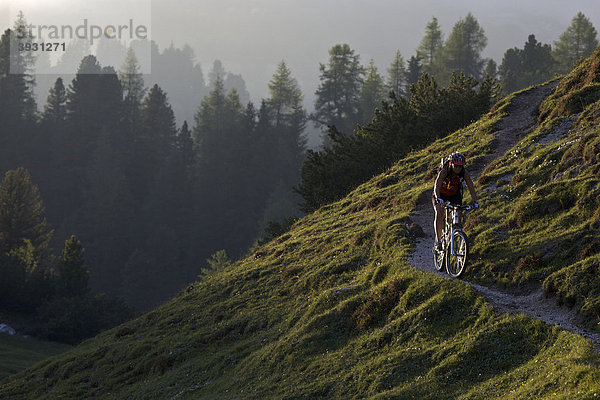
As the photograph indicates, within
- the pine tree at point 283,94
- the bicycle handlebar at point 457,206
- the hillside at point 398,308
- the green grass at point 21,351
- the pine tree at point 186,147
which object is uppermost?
the pine tree at point 283,94

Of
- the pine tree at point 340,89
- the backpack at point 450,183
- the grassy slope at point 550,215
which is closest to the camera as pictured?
the grassy slope at point 550,215

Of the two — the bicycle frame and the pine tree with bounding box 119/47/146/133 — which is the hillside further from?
the pine tree with bounding box 119/47/146/133

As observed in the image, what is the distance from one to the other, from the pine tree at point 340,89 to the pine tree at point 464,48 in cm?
1737

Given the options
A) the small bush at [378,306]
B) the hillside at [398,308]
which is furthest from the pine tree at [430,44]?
the small bush at [378,306]

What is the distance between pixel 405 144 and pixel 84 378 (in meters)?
25.9

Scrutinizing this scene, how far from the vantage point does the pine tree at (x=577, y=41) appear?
359 ft

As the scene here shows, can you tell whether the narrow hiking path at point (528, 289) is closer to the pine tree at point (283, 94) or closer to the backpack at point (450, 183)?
the backpack at point (450, 183)

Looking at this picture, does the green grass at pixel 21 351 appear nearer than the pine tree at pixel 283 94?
Yes

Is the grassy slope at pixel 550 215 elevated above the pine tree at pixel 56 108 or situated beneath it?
situated beneath

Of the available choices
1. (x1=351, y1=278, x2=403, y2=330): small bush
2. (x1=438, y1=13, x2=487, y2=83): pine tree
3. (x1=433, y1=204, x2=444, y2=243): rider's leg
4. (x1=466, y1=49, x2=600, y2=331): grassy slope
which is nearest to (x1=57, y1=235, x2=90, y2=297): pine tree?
(x1=466, y1=49, x2=600, y2=331): grassy slope

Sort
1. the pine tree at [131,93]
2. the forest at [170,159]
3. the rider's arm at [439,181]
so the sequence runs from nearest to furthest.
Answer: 1. the rider's arm at [439,181]
2. the forest at [170,159]
3. the pine tree at [131,93]

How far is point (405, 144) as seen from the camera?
4344 centimetres

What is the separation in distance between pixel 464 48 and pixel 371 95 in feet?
72.0

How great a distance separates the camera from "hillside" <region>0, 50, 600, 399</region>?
12867 mm
